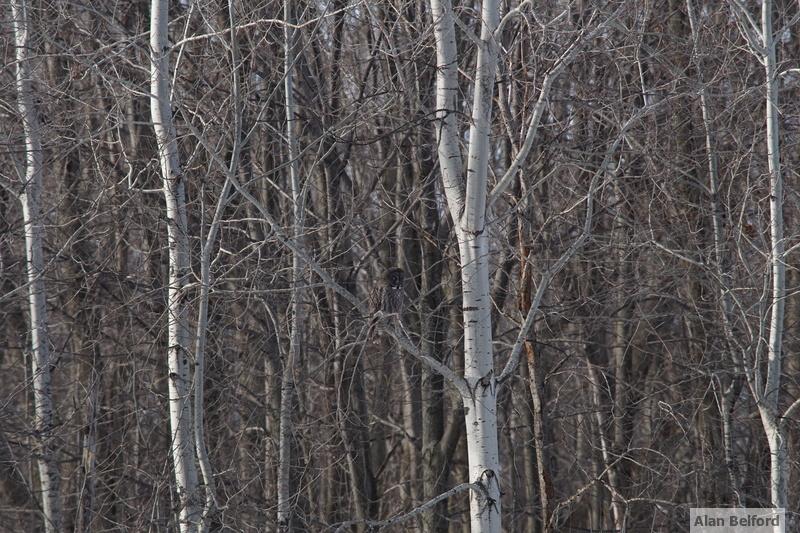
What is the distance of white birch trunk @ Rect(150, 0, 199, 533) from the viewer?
5.24 m

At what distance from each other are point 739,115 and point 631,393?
319 cm

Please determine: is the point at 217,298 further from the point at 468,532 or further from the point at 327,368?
the point at 468,532

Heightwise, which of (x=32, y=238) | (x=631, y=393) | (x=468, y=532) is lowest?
(x=468, y=532)

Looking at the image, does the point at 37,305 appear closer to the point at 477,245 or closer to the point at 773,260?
the point at 477,245

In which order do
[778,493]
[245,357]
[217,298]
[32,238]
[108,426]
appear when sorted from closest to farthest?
1. [778,493]
2. [32,238]
3. [217,298]
4. [245,357]
5. [108,426]

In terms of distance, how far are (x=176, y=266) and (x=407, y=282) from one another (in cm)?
425

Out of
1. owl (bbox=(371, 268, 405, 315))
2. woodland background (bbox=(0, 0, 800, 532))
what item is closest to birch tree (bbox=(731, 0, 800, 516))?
woodland background (bbox=(0, 0, 800, 532))

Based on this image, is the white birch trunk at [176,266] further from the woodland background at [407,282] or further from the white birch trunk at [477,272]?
the woodland background at [407,282]

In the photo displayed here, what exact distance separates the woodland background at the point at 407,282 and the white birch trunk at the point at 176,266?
1745mm

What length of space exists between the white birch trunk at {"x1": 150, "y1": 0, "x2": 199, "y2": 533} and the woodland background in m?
1.75

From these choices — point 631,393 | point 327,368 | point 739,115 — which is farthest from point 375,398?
point 739,115

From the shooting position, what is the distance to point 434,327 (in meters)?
9.34

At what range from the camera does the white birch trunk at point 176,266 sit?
17.2ft

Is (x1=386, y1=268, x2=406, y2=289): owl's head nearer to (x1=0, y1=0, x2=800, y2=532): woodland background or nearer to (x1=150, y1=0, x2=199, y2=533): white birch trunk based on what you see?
(x1=0, y1=0, x2=800, y2=532): woodland background
